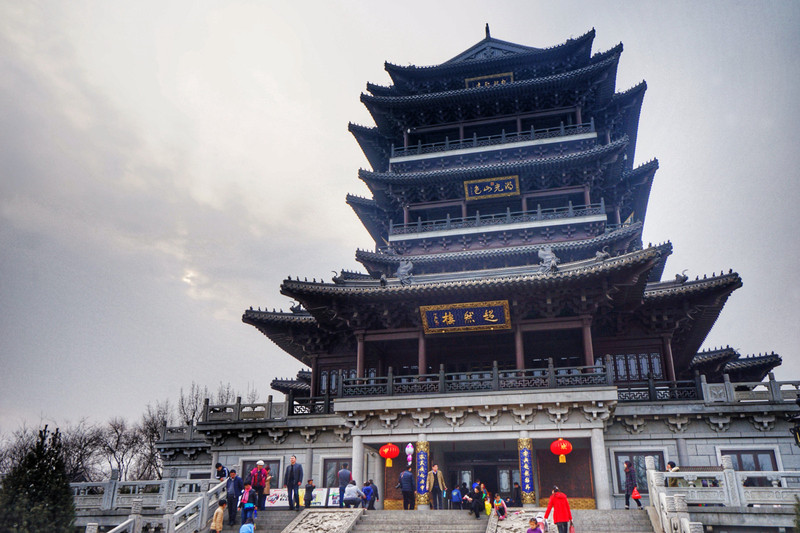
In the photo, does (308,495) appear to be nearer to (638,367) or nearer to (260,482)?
(260,482)

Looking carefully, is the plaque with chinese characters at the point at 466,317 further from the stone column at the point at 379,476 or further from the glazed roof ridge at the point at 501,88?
the glazed roof ridge at the point at 501,88

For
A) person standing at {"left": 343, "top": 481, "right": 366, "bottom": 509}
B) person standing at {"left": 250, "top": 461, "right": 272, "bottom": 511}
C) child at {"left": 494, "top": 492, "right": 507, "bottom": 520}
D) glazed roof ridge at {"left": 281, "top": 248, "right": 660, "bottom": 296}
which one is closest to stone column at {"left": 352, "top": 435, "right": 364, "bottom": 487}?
person standing at {"left": 343, "top": 481, "right": 366, "bottom": 509}

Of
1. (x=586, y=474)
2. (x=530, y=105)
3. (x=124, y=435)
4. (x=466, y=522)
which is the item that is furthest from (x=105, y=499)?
(x=124, y=435)

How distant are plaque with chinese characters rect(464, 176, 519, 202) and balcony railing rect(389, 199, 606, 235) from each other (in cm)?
90

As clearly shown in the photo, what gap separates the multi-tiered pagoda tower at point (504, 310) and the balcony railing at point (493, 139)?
0.11 m

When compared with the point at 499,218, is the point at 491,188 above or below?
above

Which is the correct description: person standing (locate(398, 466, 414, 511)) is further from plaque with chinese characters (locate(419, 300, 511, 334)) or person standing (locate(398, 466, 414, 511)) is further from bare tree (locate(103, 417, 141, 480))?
bare tree (locate(103, 417, 141, 480))

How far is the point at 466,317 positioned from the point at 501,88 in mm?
14041

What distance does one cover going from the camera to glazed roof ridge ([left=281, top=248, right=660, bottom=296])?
2055 centimetres

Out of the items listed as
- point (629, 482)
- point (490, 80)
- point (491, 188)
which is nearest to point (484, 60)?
point (490, 80)

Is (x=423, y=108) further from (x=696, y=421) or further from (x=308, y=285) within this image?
(x=696, y=421)

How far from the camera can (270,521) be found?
1817cm

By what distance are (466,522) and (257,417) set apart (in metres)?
11.3

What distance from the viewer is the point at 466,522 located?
1689 cm
